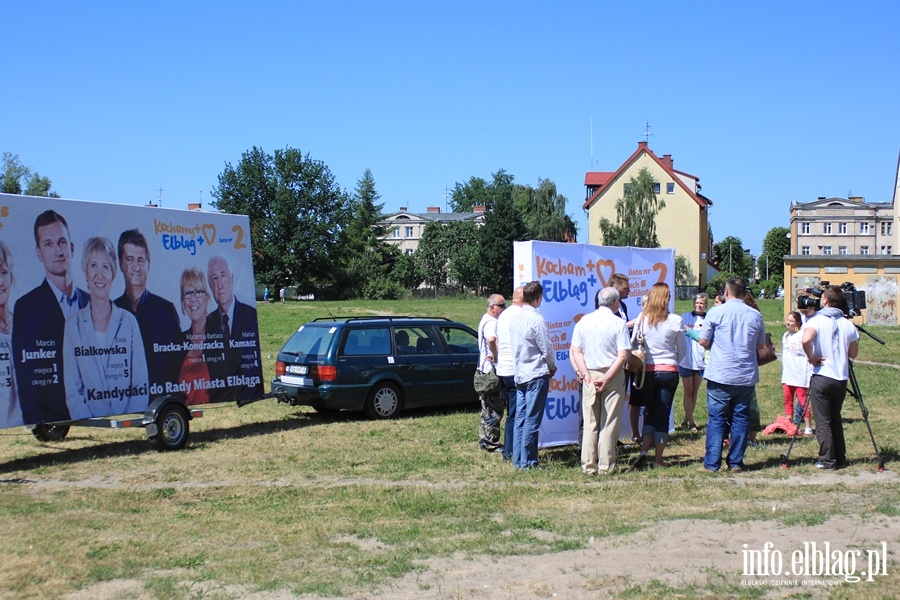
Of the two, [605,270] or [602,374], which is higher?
[605,270]

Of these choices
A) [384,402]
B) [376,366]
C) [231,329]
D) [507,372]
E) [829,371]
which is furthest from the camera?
[384,402]

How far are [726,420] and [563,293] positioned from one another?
2.41m

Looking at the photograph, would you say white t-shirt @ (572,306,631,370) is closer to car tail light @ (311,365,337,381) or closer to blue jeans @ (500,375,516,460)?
blue jeans @ (500,375,516,460)

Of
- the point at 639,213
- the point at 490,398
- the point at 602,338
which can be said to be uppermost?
the point at 639,213

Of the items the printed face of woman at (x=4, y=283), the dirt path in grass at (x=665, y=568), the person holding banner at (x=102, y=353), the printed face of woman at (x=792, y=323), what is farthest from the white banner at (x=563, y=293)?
the printed face of woman at (x=4, y=283)

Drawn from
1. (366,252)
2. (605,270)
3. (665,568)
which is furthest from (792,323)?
(366,252)

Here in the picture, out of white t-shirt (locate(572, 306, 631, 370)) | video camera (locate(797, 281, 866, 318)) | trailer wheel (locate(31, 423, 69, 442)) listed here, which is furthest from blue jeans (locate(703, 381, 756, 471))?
trailer wheel (locate(31, 423, 69, 442))

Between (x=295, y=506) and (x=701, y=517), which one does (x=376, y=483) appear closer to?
(x=295, y=506)

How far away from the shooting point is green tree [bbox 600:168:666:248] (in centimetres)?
7931

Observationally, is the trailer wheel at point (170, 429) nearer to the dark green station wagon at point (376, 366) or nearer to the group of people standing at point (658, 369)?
the dark green station wagon at point (376, 366)

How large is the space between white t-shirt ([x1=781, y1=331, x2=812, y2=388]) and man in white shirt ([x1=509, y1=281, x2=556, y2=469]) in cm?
409

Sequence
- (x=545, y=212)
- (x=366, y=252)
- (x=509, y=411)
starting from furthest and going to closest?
1. (x=366, y=252)
2. (x=545, y=212)
3. (x=509, y=411)

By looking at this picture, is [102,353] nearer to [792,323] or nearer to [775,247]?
[792,323]

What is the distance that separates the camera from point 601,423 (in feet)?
30.6
